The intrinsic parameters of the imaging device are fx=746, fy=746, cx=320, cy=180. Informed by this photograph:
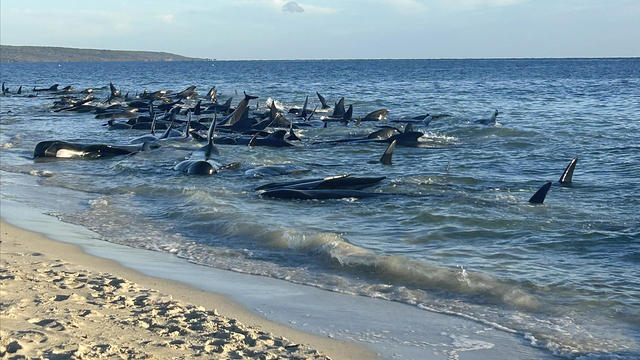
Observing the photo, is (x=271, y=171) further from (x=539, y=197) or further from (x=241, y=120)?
(x=241, y=120)

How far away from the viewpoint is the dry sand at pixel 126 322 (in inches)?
195

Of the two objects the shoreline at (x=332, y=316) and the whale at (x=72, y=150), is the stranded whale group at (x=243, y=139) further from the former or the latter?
the shoreline at (x=332, y=316)

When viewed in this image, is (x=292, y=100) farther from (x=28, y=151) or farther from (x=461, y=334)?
(x=461, y=334)

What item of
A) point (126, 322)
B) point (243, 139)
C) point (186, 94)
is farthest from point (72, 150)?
point (186, 94)

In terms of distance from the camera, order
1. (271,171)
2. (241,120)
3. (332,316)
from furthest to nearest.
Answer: (241,120) → (271,171) → (332,316)

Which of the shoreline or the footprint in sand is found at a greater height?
the footprint in sand

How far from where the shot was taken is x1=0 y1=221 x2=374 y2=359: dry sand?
4.94 m

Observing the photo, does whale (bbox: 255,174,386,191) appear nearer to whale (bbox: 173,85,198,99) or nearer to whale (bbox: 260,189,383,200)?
whale (bbox: 260,189,383,200)

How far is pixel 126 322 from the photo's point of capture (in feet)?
18.2

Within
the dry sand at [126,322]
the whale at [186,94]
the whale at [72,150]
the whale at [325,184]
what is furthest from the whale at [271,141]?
the whale at [186,94]

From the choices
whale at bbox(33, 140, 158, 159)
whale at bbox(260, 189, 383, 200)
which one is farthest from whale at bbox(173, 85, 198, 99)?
whale at bbox(260, 189, 383, 200)


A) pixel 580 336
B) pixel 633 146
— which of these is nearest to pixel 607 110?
pixel 633 146

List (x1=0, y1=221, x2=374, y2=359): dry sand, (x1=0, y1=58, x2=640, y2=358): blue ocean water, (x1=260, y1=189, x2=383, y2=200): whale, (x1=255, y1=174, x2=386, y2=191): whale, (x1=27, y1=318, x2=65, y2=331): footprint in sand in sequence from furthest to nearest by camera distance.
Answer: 1. (x1=255, y1=174, x2=386, y2=191): whale
2. (x1=260, y1=189, x2=383, y2=200): whale
3. (x1=0, y1=58, x2=640, y2=358): blue ocean water
4. (x1=27, y1=318, x2=65, y2=331): footprint in sand
5. (x1=0, y1=221, x2=374, y2=359): dry sand

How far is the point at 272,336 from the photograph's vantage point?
5.56m
